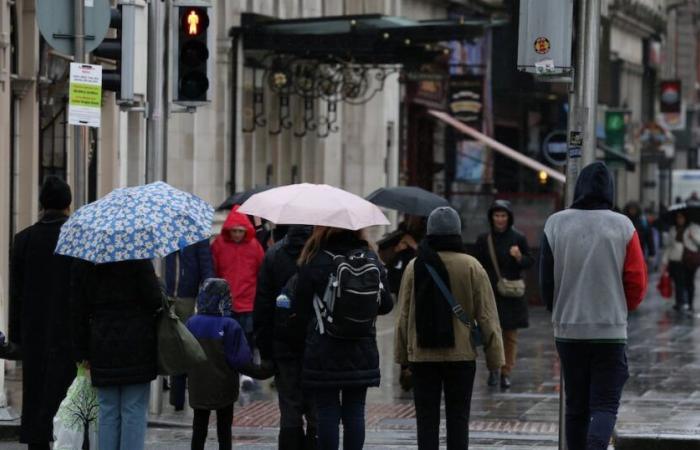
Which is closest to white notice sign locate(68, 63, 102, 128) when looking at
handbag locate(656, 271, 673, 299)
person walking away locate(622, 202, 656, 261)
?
handbag locate(656, 271, 673, 299)

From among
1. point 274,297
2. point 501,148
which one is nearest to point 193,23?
point 274,297

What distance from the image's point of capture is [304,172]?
32.2 meters

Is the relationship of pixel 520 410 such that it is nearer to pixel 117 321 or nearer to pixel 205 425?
pixel 205 425

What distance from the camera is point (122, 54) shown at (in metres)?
14.5

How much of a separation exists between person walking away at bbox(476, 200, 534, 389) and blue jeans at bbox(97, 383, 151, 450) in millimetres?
8013

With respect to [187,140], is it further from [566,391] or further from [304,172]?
[566,391]

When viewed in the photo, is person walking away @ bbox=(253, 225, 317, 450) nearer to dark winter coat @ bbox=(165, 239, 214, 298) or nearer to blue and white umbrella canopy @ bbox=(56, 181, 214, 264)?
blue and white umbrella canopy @ bbox=(56, 181, 214, 264)

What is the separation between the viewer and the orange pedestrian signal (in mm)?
15578

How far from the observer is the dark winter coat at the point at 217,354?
11.9m

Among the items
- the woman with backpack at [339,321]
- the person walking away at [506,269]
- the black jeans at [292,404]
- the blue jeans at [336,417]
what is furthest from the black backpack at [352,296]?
the person walking away at [506,269]

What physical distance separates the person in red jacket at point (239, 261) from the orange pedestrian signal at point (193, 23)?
6.96 ft

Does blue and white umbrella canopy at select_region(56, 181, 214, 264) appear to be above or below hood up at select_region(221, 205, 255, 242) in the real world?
above

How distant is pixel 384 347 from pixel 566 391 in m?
11.4

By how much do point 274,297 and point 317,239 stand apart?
0.60 m
